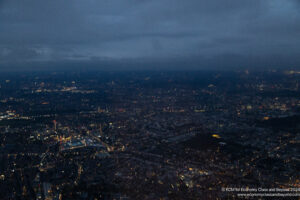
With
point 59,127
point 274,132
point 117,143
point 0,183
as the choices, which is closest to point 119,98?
point 59,127

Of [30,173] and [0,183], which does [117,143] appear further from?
[0,183]

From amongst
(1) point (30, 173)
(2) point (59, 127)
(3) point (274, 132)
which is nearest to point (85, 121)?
(2) point (59, 127)

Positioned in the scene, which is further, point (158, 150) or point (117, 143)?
point (117, 143)

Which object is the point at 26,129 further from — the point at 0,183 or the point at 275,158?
the point at 275,158

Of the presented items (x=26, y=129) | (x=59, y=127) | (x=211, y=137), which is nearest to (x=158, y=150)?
(x=211, y=137)

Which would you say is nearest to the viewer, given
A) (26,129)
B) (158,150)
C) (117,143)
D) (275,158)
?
(275,158)

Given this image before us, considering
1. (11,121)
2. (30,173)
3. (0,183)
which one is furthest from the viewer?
(11,121)

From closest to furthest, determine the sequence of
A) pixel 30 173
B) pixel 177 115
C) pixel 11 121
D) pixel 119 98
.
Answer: pixel 30 173, pixel 11 121, pixel 177 115, pixel 119 98

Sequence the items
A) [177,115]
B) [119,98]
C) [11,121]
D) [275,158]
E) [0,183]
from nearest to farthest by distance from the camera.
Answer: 1. [0,183]
2. [275,158]
3. [11,121]
4. [177,115]
5. [119,98]
